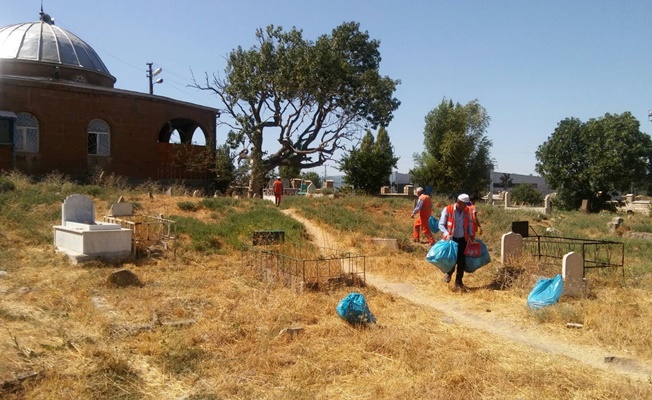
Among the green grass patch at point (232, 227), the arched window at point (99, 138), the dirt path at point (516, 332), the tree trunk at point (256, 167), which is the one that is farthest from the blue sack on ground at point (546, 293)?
the arched window at point (99, 138)

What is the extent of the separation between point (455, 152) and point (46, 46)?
29225 mm

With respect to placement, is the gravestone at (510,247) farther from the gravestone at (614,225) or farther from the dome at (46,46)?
the dome at (46,46)

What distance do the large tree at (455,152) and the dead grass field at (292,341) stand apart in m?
32.2

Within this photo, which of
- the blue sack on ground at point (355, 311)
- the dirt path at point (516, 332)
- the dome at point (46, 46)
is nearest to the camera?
the dirt path at point (516, 332)

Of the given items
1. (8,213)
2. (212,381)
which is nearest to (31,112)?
(8,213)

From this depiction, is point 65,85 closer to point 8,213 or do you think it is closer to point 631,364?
point 8,213

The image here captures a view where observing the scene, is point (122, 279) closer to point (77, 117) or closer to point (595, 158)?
point (77, 117)

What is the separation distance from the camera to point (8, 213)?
571 inches

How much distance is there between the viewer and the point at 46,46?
29312mm

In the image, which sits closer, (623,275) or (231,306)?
(231,306)

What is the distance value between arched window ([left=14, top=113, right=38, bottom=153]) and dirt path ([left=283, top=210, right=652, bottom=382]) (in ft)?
65.9

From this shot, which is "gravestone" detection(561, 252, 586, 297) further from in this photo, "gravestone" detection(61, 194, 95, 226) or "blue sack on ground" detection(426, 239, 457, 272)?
"gravestone" detection(61, 194, 95, 226)

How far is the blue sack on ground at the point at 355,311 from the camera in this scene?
24.6ft

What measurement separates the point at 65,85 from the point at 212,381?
→ 24.0 m
